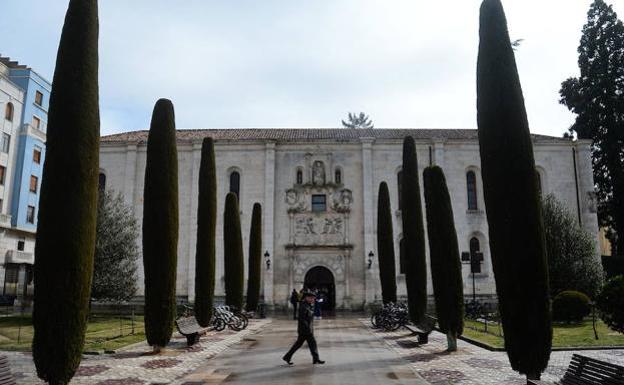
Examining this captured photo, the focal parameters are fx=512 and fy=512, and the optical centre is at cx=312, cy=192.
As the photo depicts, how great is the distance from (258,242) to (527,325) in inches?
849

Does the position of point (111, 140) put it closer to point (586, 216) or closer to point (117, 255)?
point (117, 255)

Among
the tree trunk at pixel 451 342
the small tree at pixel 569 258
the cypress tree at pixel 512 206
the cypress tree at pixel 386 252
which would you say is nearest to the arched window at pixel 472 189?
the small tree at pixel 569 258

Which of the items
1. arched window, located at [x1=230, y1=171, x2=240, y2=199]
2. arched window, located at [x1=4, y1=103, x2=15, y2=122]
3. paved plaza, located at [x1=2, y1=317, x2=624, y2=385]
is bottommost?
paved plaza, located at [x1=2, y1=317, x2=624, y2=385]

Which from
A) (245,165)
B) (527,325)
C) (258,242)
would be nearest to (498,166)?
(527,325)

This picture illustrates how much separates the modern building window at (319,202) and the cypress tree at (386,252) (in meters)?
7.56

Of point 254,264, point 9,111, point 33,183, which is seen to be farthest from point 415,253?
point 33,183

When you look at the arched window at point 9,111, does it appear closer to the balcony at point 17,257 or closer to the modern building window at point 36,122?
the modern building window at point 36,122

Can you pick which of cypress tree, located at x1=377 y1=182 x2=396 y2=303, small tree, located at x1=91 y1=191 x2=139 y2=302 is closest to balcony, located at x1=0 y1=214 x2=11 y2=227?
small tree, located at x1=91 y1=191 x2=139 y2=302

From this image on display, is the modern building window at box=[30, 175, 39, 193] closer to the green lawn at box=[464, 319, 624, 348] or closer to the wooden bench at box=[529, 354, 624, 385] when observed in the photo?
the green lawn at box=[464, 319, 624, 348]

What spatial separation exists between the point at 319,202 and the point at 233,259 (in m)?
Result: 10.5

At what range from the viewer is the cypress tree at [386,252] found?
24.9 meters

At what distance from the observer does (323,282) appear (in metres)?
33.1

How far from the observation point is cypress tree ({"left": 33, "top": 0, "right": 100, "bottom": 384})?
8086mm

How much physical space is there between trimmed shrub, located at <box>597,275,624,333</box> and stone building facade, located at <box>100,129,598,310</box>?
19.9m
